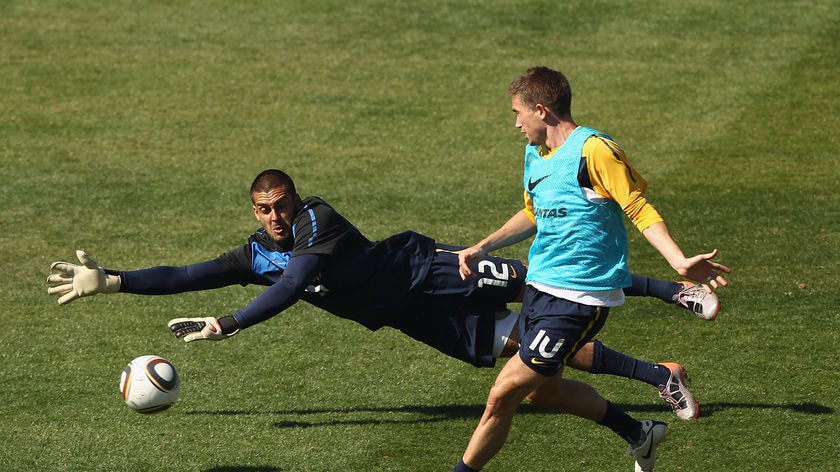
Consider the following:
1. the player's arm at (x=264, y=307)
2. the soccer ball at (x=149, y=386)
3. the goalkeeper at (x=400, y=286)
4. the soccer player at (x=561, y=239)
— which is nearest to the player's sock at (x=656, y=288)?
the goalkeeper at (x=400, y=286)

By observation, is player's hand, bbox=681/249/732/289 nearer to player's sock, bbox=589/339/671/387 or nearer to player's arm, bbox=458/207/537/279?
player's arm, bbox=458/207/537/279

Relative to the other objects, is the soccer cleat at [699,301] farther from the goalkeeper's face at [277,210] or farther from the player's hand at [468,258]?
the goalkeeper's face at [277,210]

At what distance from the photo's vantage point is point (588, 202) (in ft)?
22.3

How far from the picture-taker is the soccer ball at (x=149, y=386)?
7.75 m

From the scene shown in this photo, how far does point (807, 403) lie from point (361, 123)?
821 centimetres

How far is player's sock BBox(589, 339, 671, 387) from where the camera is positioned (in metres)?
8.20

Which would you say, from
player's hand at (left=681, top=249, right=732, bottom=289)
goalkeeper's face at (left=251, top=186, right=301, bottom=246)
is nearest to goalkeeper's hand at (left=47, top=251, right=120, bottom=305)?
goalkeeper's face at (left=251, top=186, right=301, bottom=246)

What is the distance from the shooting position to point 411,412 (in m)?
8.76

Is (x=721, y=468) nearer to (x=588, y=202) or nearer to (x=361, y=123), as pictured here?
(x=588, y=202)

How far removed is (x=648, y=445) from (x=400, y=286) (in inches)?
78.0

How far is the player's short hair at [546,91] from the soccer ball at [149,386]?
2.98 m

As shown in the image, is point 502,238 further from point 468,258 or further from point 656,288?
point 656,288

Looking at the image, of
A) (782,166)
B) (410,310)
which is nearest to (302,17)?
(782,166)

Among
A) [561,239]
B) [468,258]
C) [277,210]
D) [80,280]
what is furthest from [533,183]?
[80,280]
